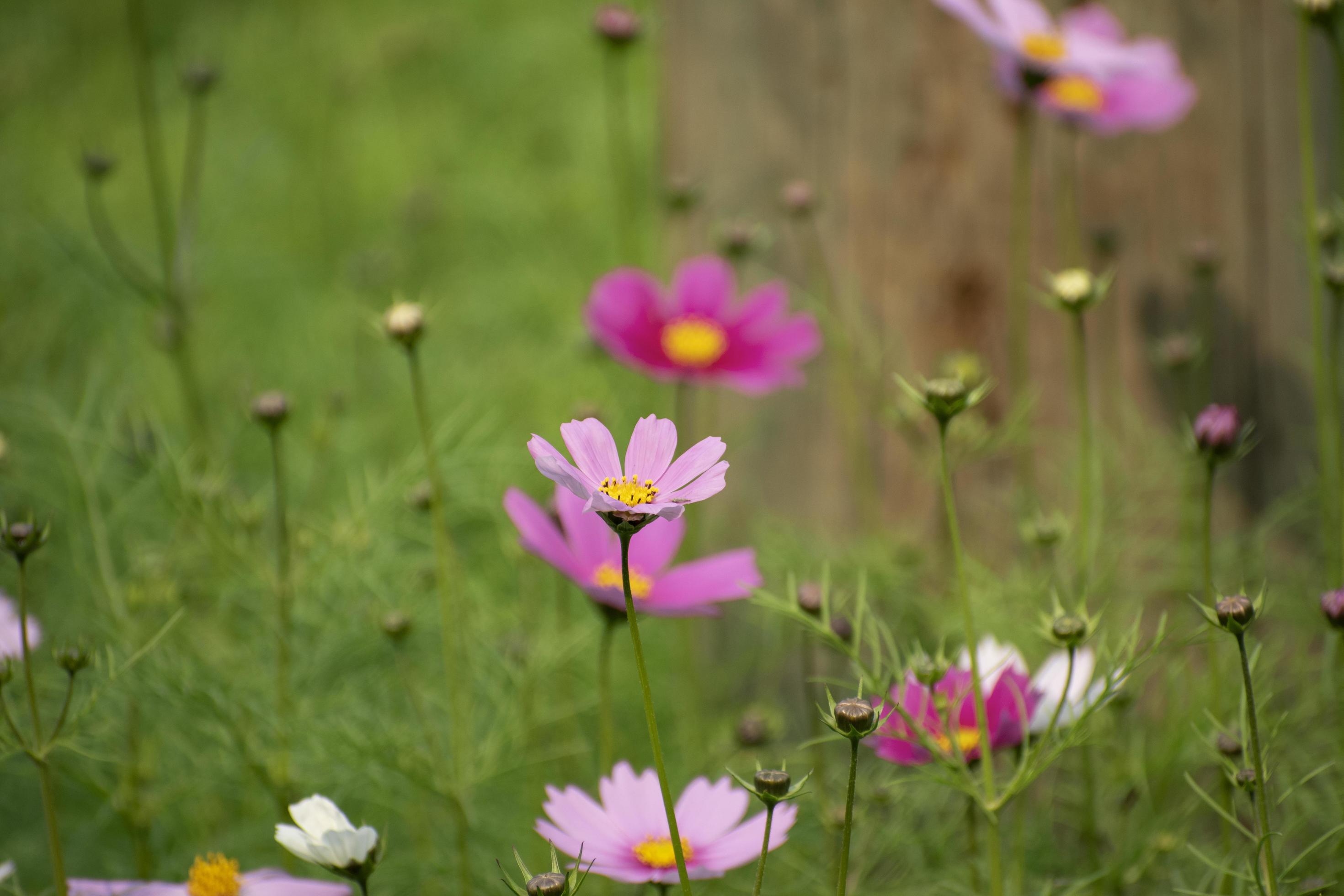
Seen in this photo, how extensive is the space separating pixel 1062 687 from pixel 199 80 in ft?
3.42

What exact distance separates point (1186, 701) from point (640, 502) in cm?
80

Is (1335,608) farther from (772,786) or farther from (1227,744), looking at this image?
(772,786)

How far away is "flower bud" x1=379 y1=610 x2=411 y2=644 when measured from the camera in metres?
0.80

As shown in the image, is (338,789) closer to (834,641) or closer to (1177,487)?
(834,641)

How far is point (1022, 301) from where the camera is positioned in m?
1.25

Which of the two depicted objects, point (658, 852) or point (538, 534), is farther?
point (538, 534)

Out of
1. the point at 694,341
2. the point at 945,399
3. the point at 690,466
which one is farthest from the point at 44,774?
the point at 694,341

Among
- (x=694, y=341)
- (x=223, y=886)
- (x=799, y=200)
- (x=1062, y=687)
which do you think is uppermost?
(x=799, y=200)

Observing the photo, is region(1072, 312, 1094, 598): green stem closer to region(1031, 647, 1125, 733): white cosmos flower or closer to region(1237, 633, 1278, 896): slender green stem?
region(1031, 647, 1125, 733): white cosmos flower

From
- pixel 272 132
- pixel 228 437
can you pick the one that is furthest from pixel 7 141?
pixel 228 437

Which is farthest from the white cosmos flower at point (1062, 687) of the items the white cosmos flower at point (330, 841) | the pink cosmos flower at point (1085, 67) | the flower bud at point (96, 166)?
the flower bud at point (96, 166)

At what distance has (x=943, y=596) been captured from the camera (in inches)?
50.9

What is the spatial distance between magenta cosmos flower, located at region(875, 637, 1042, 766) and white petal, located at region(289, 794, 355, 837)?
0.30m

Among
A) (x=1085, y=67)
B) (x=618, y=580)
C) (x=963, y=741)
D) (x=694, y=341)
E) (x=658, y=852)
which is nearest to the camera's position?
(x=658, y=852)
